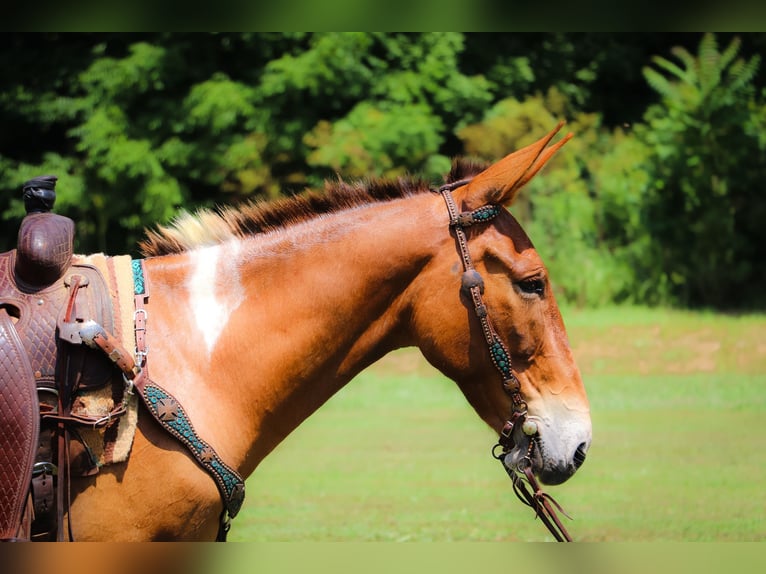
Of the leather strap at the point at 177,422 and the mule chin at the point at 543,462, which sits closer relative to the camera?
the leather strap at the point at 177,422

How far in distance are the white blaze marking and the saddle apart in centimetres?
30

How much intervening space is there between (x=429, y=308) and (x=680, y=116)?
56.1 feet

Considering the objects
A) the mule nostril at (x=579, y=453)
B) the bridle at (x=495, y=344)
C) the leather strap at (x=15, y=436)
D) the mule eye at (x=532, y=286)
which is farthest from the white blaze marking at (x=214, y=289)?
the mule nostril at (x=579, y=453)

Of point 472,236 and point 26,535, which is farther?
point 472,236

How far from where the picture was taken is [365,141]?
1758cm

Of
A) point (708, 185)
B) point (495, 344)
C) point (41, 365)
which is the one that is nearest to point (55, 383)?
point (41, 365)

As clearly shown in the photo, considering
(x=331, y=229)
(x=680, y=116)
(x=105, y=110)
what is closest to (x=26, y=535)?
(x=331, y=229)

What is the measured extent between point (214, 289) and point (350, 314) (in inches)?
→ 18.2

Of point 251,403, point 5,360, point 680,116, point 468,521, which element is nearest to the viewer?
point 5,360

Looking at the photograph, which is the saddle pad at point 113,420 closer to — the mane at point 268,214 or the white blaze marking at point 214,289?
the white blaze marking at point 214,289

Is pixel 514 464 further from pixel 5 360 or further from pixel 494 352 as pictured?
pixel 5 360

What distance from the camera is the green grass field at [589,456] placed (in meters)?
7.12

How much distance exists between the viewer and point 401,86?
18.3 m

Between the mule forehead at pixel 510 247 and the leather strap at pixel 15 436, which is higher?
the mule forehead at pixel 510 247
